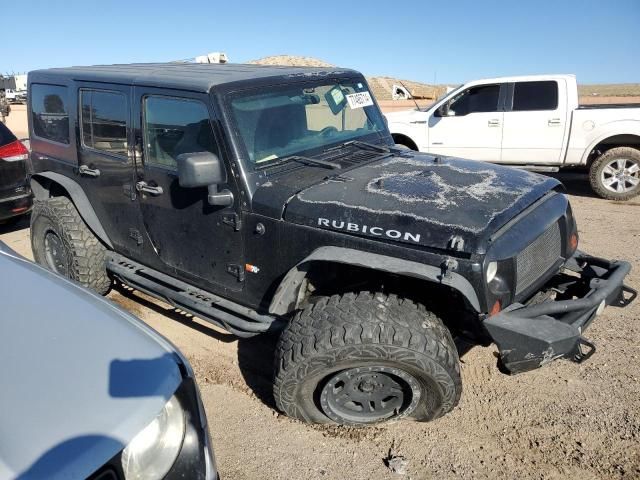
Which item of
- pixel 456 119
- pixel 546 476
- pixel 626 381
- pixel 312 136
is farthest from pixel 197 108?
pixel 456 119

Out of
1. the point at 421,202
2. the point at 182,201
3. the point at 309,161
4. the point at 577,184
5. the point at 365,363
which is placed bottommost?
the point at 577,184

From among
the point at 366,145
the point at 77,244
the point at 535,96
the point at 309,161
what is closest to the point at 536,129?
the point at 535,96

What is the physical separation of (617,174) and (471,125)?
7.76 ft

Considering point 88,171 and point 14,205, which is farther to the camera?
point 14,205

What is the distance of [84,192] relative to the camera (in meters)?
4.36

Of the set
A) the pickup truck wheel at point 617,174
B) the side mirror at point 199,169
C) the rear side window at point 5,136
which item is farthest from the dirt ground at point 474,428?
the pickup truck wheel at point 617,174

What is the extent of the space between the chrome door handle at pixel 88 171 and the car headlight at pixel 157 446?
2702 millimetres

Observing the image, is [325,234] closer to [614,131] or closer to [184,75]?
[184,75]

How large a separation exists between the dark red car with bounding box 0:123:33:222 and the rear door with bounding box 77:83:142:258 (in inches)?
110

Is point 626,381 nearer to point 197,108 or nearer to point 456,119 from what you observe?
point 197,108

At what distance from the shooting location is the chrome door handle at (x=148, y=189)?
3575 mm

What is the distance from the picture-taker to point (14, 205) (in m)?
6.48

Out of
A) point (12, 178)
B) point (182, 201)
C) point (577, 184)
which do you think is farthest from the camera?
point (577, 184)

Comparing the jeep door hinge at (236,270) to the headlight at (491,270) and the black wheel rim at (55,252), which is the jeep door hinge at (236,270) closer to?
the headlight at (491,270)
